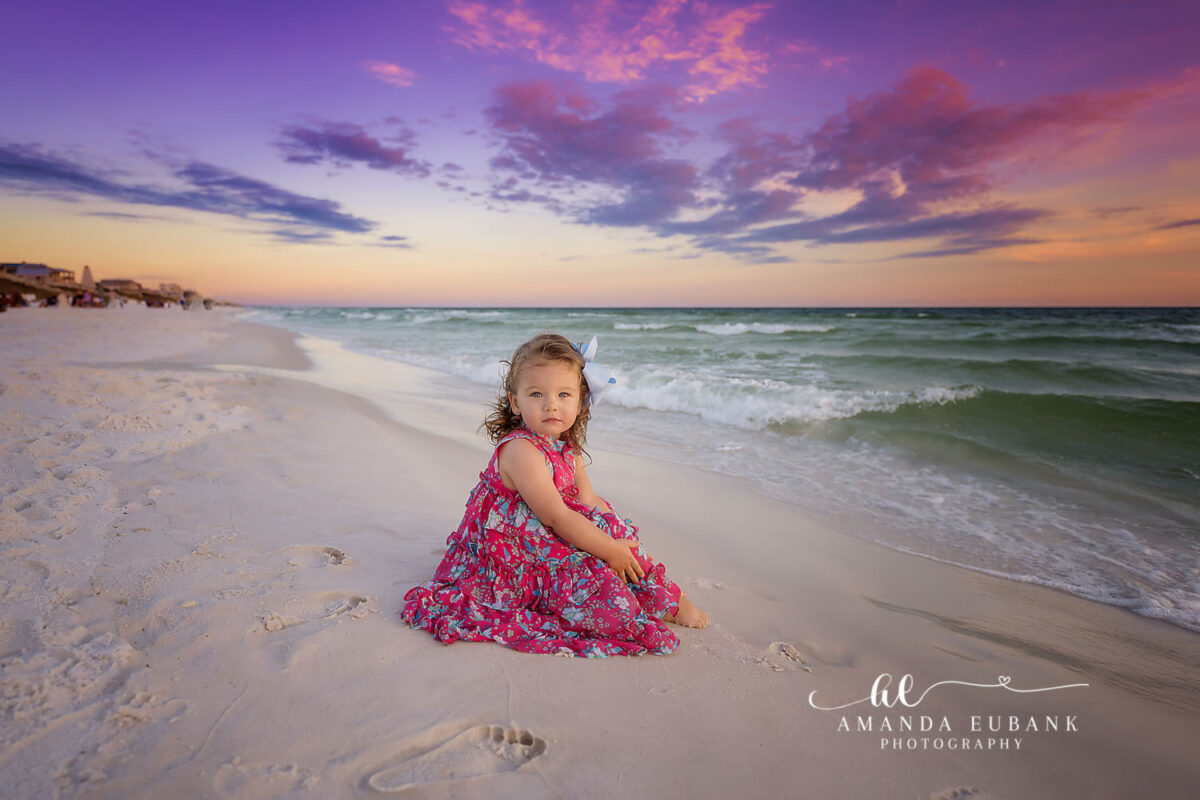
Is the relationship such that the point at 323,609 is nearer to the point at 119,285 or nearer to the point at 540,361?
the point at 540,361

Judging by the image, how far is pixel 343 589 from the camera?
256 cm

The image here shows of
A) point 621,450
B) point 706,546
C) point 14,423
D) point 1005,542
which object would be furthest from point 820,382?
point 14,423

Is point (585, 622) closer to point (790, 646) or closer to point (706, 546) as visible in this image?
point (790, 646)

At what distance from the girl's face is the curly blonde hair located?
3 centimetres

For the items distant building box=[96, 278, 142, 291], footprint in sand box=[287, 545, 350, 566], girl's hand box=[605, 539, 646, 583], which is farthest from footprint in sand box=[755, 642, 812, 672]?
distant building box=[96, 278, 142, 291]

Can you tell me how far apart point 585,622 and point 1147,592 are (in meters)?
3.48

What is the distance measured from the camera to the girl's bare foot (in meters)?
2.54

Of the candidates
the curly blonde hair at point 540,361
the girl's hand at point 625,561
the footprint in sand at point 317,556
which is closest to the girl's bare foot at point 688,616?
the girl's hand at point 625,561

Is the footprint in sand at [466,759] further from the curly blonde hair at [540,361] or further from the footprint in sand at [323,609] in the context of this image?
the curly blonde hair at [540,361]

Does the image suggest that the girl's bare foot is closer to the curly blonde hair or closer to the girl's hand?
the girl's hand

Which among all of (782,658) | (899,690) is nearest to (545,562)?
(782,658)

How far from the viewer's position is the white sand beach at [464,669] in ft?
5.23

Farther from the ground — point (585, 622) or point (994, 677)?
point (585, 622)

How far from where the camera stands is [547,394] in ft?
8.25
